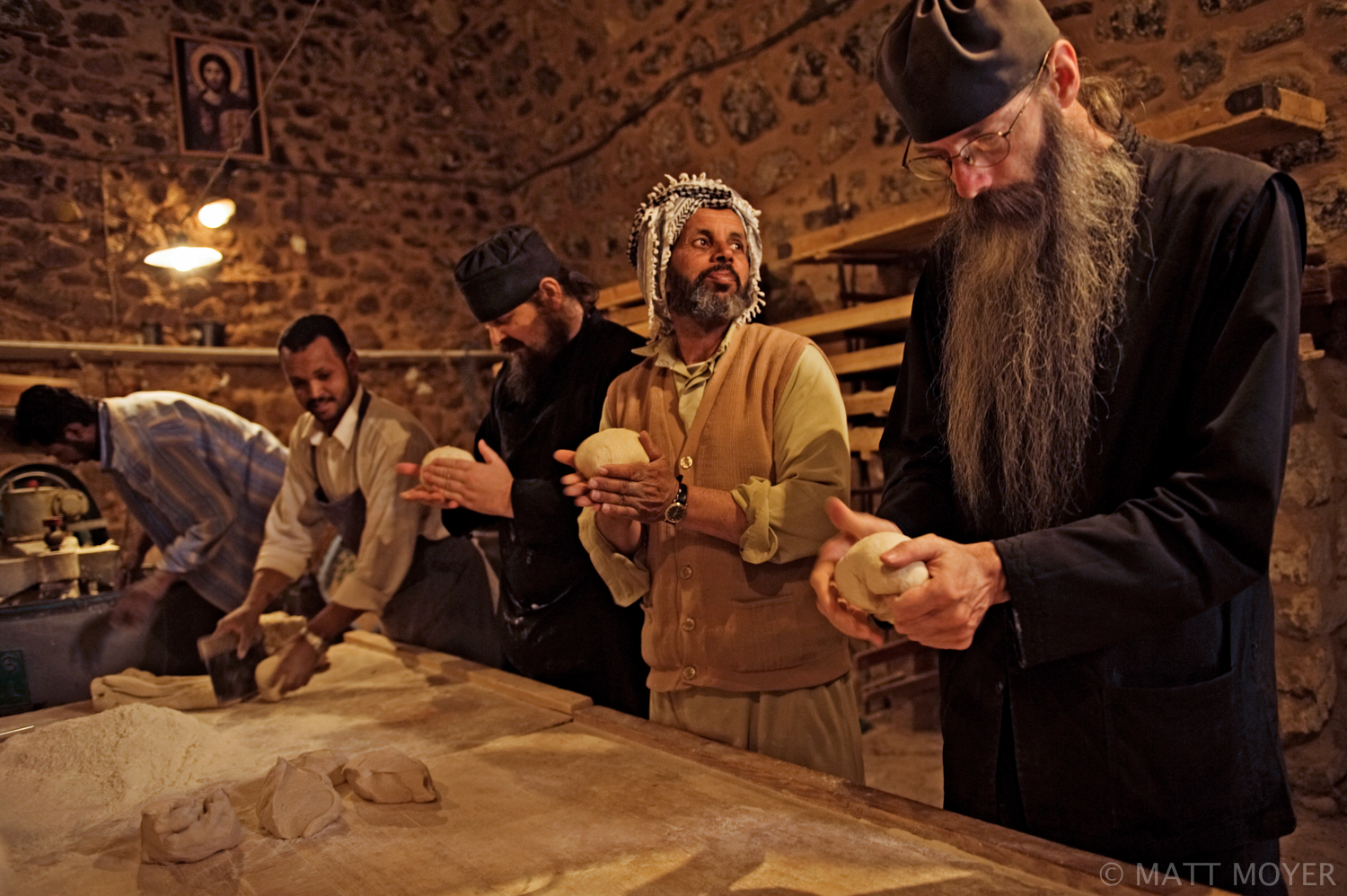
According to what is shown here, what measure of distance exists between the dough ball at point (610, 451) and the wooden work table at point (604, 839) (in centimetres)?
52

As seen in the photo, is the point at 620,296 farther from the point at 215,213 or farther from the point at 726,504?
the point at 726,504

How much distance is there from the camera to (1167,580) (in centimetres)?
112

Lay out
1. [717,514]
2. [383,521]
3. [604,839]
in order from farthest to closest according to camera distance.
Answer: [383,521], [717,514], [604,839]

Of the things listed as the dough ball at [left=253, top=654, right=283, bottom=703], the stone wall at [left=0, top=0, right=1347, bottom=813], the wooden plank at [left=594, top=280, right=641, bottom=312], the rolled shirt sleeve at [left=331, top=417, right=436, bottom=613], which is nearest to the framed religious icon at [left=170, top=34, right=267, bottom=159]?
the stone wall at [left=0, top=0, right=1347, bottom=813]

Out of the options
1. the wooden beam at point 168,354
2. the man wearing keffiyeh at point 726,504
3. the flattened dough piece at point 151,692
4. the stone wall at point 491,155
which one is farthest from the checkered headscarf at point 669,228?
the wooden beam at point 168,354

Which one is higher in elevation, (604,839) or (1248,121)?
(1248,121)

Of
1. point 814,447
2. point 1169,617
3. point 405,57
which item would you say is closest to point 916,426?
point 814,447

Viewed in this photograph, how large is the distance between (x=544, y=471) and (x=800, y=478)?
84 centimetres

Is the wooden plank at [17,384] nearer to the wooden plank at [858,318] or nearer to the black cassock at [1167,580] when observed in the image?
the wooden plank at [858,318]

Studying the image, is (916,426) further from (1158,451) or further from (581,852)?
(581,852)

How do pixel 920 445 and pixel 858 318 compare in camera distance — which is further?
pixel 858 318

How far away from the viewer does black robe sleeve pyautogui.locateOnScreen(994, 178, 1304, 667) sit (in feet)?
3.64

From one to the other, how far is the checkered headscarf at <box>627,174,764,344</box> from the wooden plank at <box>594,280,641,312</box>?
9.10ft

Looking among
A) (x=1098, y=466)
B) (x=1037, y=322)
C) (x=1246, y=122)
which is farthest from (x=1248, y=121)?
(x=1098, y=466)
